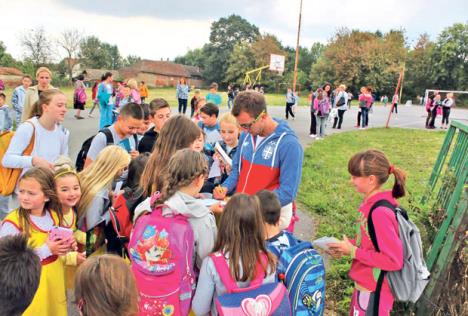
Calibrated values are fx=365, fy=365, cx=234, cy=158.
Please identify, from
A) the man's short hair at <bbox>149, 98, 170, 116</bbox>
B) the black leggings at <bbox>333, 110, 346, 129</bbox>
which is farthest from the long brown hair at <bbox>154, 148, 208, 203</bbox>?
the black leggings at <bbox>333, 110, 346, 129</bbox>

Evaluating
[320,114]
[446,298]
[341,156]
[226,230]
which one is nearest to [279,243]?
[226,230]

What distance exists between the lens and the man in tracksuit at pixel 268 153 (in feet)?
9.27

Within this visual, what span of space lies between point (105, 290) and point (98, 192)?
152 cm

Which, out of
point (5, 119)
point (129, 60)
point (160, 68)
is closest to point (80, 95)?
point (5, 119)

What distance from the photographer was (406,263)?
241cm

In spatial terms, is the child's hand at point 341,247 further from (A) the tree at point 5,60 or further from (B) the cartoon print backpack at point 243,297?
(A) the tree at point 5,60

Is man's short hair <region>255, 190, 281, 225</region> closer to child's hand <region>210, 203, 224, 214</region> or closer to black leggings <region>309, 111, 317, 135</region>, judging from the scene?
child's hand <region>210, 203, 224, 214</region>

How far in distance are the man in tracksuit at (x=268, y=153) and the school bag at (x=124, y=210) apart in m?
0.90

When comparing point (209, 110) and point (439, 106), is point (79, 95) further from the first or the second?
point (439, 106)

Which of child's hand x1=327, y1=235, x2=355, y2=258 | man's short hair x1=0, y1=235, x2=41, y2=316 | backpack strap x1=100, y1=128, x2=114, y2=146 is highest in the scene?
backpack strap x1=100, y1=128, x2=114, y2=146

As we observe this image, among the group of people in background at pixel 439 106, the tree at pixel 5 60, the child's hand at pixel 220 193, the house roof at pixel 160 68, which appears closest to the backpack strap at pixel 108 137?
the child's hand at pixel 220 193

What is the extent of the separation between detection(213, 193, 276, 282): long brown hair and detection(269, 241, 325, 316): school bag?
1.13 ft

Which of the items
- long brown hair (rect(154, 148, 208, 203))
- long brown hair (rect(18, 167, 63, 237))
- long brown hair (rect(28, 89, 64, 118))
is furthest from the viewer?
long brown hair (rect(28, 89, 64, 118))

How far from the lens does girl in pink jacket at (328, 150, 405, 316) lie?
2.36m
